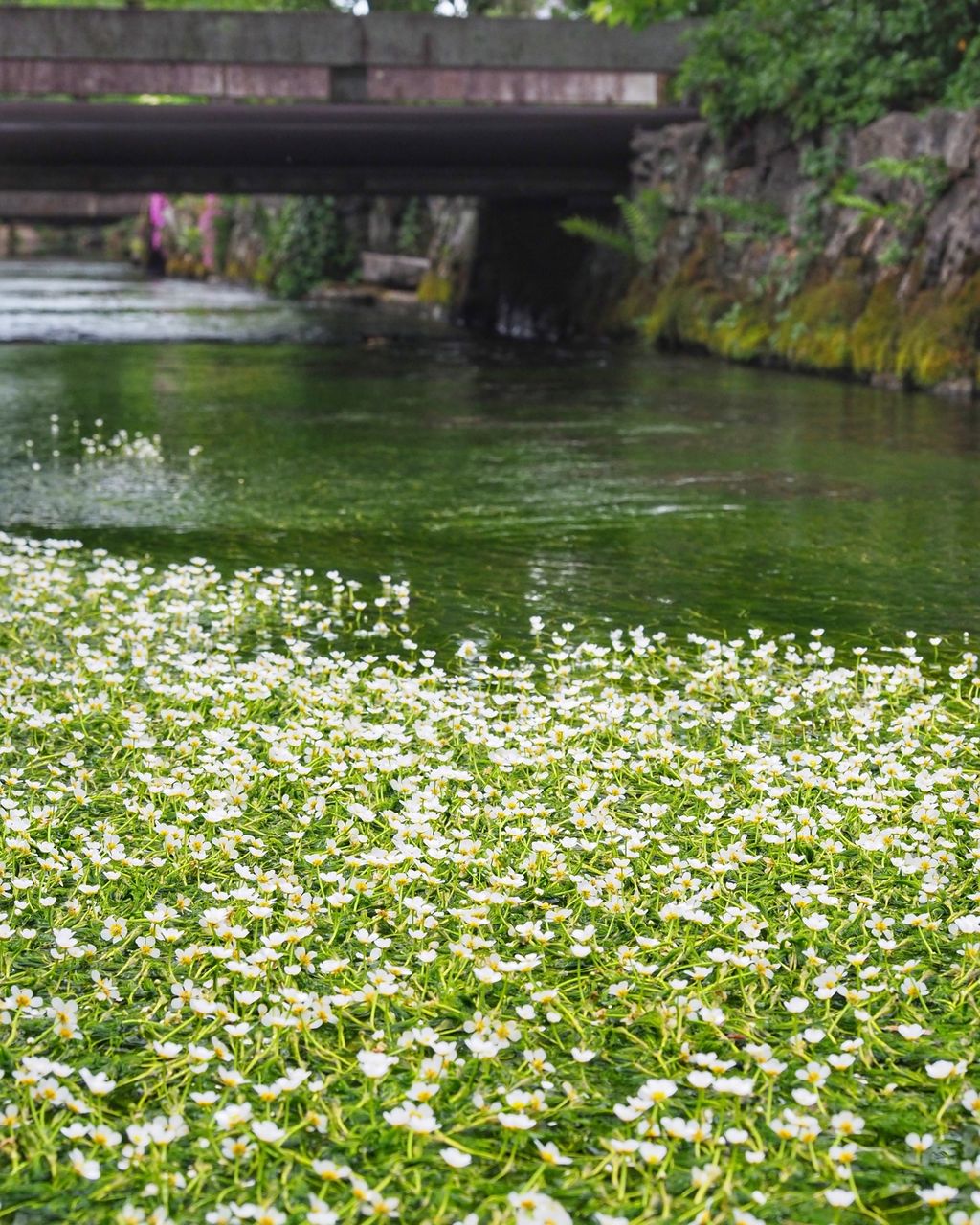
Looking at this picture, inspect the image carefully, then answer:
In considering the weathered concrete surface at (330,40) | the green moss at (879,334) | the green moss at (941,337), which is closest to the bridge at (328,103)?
the weathered concrete surface at (330,40)

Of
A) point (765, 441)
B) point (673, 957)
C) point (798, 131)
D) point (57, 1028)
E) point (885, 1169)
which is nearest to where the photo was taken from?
point (885, 1169)

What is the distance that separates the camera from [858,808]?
472 centimetres

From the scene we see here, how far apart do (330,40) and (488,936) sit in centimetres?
2443

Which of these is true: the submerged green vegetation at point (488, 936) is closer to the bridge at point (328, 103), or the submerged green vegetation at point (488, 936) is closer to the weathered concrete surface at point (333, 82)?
the bridge at point (328, 103)

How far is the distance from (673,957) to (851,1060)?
0.71 metres

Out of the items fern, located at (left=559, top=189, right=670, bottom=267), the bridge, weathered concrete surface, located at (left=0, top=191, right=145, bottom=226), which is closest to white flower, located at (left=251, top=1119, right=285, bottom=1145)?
the bridge

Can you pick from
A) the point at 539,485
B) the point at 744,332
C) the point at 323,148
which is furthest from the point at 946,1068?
the point at 323,148

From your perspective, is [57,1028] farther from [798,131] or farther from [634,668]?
[798,131]

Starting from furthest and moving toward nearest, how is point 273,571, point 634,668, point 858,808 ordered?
point 273,571 < point 634,668 < point 858,808

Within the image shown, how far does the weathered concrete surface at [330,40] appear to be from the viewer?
2506 centimetres

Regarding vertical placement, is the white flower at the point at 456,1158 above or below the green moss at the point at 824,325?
below

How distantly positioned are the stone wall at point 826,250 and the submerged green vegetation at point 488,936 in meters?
11.4

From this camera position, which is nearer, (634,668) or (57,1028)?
(57,1028)

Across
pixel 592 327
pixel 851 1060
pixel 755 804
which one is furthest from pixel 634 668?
pixel 592 327
